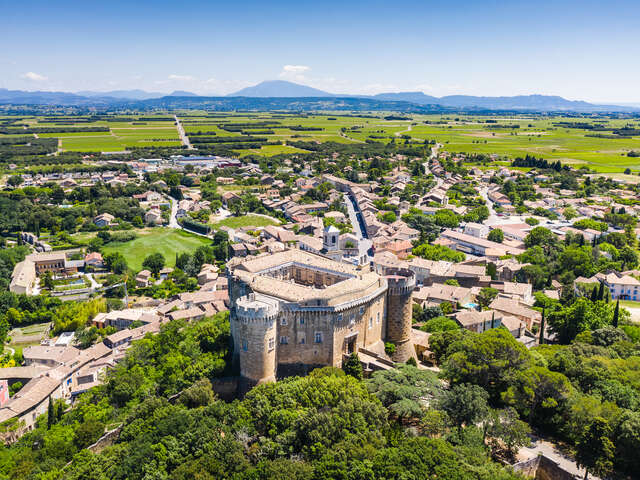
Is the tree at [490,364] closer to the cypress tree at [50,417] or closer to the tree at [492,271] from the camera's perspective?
the cypress tree at [50,417]

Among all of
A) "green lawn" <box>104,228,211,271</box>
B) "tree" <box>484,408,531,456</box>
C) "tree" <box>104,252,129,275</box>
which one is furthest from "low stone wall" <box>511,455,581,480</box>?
"green lawn" <box>104,228,211,271</box>

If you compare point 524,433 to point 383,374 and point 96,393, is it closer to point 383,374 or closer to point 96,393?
point 383,374

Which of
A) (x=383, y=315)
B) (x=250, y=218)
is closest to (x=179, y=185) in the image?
(x=250, y=218)

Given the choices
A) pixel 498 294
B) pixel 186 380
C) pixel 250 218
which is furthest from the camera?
pixel 250 218

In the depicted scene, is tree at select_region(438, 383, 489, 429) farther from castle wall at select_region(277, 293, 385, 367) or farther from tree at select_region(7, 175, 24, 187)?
tree at select_region(7, 175, 24, 187)

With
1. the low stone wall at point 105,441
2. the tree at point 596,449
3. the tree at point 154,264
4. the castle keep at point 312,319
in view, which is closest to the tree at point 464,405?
the tree at point 596,449

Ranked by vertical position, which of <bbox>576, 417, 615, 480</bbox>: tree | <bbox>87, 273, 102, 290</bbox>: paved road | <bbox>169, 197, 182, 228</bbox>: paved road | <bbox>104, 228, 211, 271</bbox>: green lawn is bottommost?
<bbox>87, 273, 102, 290</bbox>: paved road

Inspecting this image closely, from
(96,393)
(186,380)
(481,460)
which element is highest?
(481,460)
